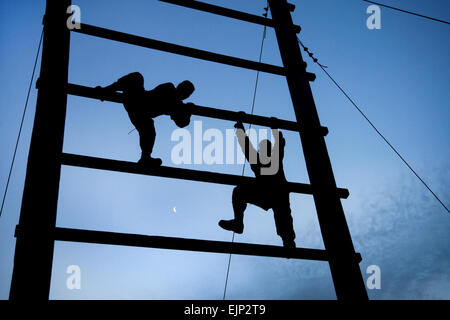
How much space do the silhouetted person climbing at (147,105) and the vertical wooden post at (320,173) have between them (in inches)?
43.4

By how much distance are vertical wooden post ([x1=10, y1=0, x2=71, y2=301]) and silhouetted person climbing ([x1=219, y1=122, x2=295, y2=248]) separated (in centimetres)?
147

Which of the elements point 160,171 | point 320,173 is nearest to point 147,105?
point 160,171

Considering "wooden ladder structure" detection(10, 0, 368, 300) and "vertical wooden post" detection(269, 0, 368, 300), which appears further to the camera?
"vertical wooden post" detection(269, 0, 368, 300)

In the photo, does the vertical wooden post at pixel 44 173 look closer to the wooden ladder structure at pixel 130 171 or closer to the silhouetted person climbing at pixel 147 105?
the wooden ladder structure at pixel 130 171

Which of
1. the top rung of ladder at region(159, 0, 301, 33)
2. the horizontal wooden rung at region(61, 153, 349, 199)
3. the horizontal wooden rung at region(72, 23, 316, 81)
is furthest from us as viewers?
the top rung of ladder at region(159, 0, 301, 33)

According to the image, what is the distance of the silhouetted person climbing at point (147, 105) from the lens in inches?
113

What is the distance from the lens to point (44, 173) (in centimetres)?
202

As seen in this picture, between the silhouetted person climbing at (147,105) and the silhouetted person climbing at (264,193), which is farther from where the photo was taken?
the silhouetted person climbing at (264,193)

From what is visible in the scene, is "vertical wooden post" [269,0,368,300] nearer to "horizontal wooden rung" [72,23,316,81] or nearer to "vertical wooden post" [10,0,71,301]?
"horizontal wooden rung" [72,23,316,81]

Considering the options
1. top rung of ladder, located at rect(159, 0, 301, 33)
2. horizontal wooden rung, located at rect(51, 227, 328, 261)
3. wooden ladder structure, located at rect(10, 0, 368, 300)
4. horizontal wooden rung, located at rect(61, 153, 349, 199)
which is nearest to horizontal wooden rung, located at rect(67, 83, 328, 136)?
wooden ladder structure, located at rect(10, 0, 368, 300)

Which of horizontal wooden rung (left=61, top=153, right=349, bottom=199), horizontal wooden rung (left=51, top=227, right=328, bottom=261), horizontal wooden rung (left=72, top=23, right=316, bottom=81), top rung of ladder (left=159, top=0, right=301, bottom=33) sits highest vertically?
top rung of ladder (left=159, top=0, right=301, bottom=33)

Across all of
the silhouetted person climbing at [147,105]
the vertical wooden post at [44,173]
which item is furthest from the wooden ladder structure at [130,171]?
the silhouetted person climbing at [147,105]

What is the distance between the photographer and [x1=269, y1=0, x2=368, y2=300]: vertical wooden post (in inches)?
93.8
